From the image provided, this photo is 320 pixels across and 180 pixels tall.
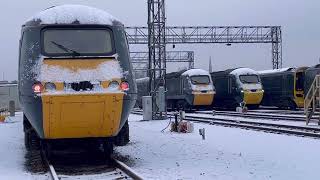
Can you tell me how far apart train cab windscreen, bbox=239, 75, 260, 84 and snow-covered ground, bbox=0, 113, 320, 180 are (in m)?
17.9

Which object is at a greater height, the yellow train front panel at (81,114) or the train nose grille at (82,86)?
the train nose grille at (82,86)

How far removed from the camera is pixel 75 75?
33.3 feet

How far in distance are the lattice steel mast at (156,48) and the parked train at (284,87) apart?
948cm

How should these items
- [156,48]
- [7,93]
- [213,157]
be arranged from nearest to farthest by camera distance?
[213,157], [156,48], [7,93]

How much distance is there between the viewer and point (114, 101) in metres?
10.2

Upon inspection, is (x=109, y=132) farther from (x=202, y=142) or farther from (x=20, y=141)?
(x=20, y=141)

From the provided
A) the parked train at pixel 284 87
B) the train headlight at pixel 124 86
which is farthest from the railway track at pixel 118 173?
the parked train at pixel 284 87

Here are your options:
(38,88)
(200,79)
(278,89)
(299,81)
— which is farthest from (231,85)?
(38,88)

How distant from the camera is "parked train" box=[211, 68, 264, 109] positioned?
3400cm

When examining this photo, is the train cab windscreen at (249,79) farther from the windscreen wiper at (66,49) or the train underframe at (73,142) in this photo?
the windscreen wiper at (66,49)

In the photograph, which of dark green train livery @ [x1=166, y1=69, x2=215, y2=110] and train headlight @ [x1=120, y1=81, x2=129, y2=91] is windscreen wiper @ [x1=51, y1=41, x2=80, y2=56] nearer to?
train headlight @ [x1=120, y1=81, x2=129, y2=91]

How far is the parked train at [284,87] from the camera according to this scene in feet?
106

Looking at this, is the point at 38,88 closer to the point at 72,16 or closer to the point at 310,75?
the point at 72,16

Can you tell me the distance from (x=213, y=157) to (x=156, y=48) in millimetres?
16397
